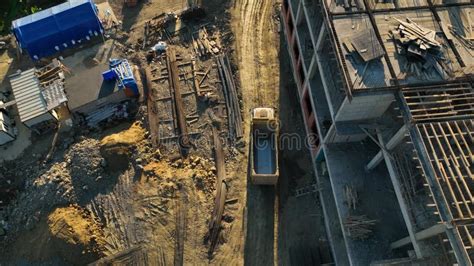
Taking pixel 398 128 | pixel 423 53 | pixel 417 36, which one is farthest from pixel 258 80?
pixel 423 53

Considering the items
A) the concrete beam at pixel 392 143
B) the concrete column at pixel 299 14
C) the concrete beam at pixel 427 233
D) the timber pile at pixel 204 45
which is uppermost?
the timber pile at pixel 204 45

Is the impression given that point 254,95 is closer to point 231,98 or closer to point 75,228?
point 231,98

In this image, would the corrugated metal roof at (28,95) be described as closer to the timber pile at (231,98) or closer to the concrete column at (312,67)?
the timber pile at (231,98)

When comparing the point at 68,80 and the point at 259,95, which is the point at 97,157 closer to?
the point at 68,80

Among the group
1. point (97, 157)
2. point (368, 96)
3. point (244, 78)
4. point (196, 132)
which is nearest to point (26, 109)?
point (97, 157)

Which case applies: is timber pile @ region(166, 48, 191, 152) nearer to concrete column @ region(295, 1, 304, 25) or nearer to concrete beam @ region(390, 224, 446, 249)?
concrete column @ region(295, 1, 304, 25)

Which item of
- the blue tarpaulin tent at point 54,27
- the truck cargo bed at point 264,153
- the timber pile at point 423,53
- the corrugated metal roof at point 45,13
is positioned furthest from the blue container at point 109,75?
the timber pile at point 423,53

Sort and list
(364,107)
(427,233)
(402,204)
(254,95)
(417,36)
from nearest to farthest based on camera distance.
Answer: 1. (427,233)
2. (402,204)
3. (417,36)
4. (364,107)
5. (254,95)
